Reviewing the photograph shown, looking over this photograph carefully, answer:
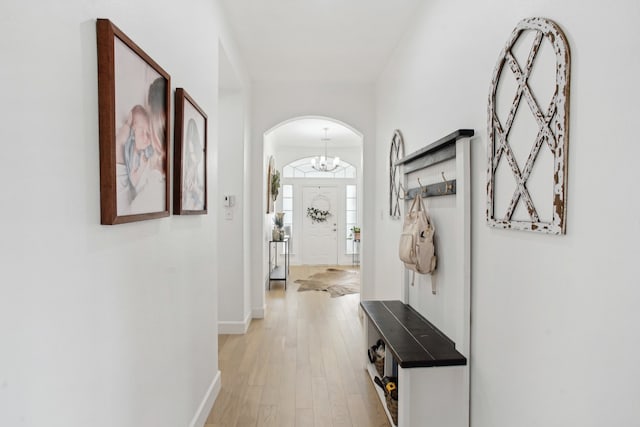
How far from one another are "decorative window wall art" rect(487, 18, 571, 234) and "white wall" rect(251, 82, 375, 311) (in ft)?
8.74

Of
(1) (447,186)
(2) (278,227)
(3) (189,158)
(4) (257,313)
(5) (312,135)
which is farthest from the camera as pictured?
(5) (312,135)

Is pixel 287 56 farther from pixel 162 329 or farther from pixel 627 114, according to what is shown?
pixel 627 114

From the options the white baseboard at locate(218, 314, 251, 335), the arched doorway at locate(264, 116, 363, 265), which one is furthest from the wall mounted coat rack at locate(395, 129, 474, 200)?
the arched doorway at locate(264, 116, 363, 265)

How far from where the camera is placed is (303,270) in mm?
7922

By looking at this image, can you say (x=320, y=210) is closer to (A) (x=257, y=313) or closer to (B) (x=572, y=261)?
(A) (x=257, y=313)

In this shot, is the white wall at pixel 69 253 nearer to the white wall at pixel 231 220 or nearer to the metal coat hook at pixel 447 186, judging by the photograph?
the metal coat hook at pixel 447 186

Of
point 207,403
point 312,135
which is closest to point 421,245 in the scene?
point 207,403

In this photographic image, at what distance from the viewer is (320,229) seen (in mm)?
8758

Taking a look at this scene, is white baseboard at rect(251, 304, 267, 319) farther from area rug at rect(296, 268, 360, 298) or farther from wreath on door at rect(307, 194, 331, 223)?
wreath on door at rect(307, 194, 331, 223)

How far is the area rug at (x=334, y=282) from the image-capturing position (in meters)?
5.97

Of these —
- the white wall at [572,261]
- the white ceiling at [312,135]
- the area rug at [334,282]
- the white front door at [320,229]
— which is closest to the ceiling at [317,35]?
the white wall at [572,261]

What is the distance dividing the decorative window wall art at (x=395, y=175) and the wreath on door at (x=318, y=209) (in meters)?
5.23

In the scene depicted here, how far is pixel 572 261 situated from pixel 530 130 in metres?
0.48

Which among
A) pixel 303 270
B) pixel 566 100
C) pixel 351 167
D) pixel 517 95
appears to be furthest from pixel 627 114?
pixel 351 167
